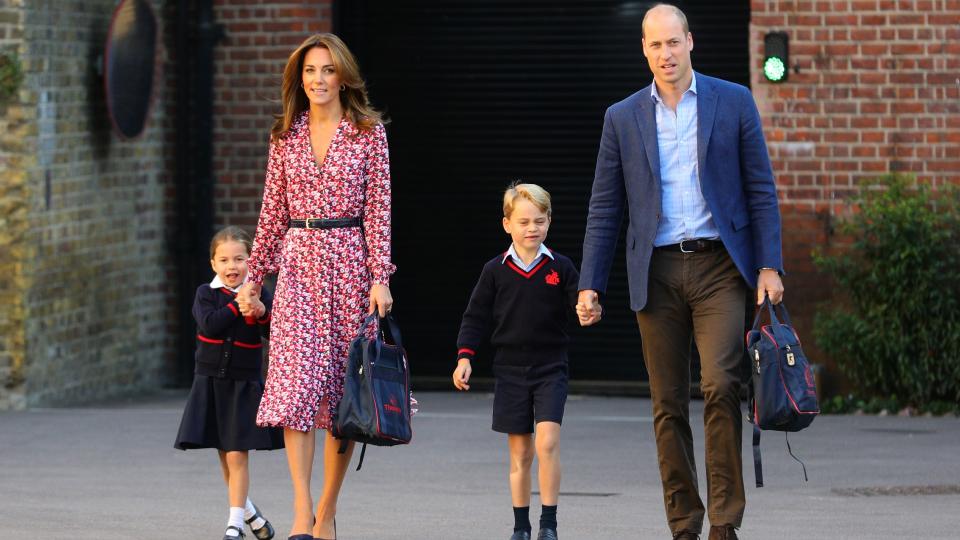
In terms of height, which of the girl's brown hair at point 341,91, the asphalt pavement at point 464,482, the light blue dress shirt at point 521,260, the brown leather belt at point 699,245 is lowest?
the asphalt pavement at point 464,482

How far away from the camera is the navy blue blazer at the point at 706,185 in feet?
21.1

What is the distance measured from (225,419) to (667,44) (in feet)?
7.59

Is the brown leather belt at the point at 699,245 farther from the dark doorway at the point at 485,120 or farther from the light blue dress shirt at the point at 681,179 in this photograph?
the dark doorway at the point at 485,120

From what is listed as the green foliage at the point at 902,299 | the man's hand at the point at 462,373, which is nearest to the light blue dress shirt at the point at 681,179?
the man's hand at the point at 462,373

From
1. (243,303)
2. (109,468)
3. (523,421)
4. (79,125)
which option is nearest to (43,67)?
(79,125)

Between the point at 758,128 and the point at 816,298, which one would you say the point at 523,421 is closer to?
the point at 758,128

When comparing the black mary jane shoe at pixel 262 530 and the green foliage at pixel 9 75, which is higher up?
the green foliage at pixel 9 75

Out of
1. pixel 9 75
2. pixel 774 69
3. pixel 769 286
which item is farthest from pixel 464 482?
pixel 9 75

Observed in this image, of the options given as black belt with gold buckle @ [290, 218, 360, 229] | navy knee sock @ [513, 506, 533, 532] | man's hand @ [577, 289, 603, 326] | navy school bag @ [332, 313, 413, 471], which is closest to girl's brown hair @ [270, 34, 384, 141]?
black belt with gold buckle @ [290, 218, 360, 229]

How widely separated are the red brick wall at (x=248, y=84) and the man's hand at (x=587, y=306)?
616 centimetres

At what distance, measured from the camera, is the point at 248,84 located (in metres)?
12.5

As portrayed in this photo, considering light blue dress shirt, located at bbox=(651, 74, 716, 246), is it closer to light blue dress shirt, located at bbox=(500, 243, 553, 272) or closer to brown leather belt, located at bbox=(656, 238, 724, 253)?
brown leather belt, located at bbox=(656, 238, 724, 253)

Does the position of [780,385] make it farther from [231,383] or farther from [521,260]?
[231,383]

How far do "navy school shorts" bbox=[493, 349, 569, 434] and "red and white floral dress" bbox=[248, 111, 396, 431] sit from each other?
636 millimetres
